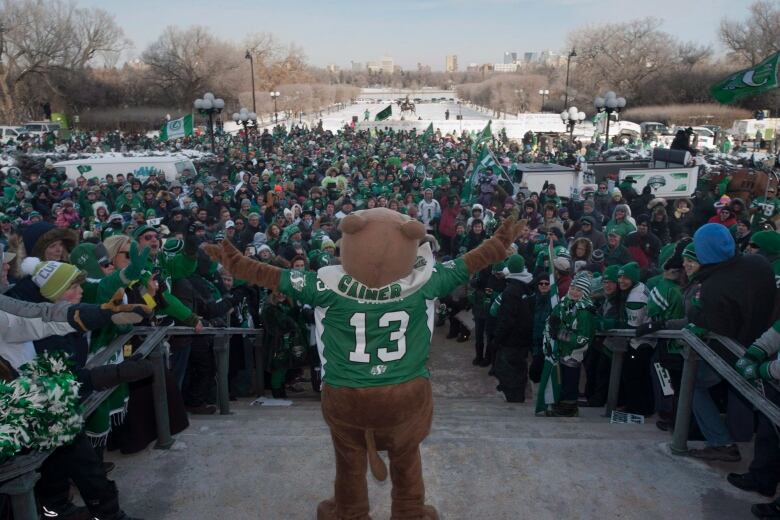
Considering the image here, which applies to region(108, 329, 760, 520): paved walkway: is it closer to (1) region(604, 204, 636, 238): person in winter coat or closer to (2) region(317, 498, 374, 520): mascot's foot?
(2) region(317, 498, 374, 520): mascot's foot

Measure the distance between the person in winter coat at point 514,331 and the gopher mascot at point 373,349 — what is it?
284cm

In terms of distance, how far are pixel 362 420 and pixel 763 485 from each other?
2371 millimetres

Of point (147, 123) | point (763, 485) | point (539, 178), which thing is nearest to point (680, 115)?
point (539, 178)

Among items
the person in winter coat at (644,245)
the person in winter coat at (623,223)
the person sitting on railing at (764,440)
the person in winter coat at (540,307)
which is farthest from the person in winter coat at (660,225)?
the person sitting on railing at (764,440)

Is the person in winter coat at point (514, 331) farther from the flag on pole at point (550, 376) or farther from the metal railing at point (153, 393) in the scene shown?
the metal railing at point (153, 393)

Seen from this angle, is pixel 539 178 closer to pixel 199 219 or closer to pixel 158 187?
pixel 199 219

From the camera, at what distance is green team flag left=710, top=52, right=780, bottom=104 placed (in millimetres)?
10227

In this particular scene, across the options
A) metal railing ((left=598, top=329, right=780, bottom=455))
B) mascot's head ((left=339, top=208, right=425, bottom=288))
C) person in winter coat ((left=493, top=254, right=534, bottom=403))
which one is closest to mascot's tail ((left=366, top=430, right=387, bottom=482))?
mascot's head ((left=339, top=208, right=425, bottom=288))

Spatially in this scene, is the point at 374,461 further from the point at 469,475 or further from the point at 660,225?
the point at 660,225

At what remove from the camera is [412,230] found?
3.03 meters

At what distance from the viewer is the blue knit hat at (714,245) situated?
401cm

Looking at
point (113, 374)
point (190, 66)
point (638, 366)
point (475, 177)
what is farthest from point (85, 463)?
point (190, 66)

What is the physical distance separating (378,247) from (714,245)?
2576 mm

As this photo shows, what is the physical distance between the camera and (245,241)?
9211 millimetres
